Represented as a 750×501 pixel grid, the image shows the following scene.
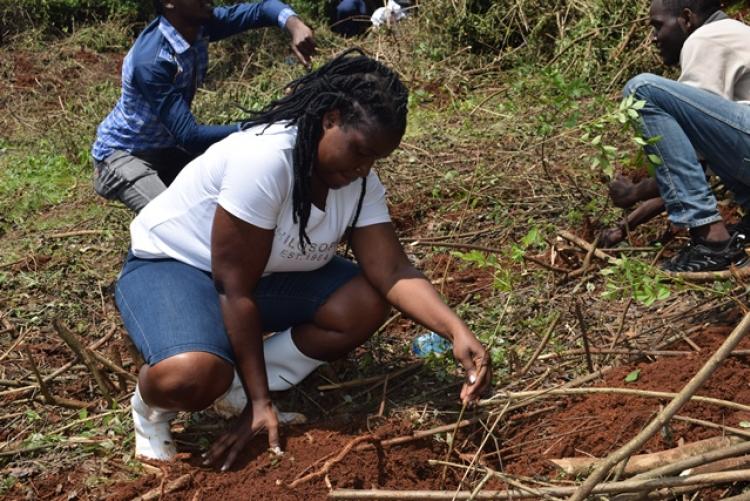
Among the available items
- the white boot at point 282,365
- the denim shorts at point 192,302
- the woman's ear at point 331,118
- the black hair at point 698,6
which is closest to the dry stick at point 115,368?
the denim shorts at point 192,302

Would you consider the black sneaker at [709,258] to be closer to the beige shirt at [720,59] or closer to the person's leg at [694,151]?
the person's leg at [694,151]

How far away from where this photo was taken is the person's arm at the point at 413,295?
8.96 feet

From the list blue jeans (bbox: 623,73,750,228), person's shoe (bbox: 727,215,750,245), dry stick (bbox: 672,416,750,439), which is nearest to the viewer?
dry stick (bbox: 672,416,750,439)

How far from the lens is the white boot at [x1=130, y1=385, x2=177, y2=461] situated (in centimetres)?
288

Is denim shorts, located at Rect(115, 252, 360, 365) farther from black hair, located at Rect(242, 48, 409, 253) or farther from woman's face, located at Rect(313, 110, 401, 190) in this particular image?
woman's face, located at Rect(313, 110, 401, 190)

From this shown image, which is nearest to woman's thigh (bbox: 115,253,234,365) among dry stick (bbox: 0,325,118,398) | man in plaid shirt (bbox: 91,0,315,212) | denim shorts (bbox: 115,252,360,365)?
denim shorts (bbox: 115,252,360,365)

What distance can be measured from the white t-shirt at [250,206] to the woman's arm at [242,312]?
49 mm

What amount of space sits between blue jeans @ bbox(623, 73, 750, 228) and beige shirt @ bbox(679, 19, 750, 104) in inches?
3.1

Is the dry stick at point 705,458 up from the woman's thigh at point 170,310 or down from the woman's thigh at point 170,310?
up

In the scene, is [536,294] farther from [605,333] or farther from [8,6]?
[8,6]

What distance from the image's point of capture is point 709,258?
341 centimetres

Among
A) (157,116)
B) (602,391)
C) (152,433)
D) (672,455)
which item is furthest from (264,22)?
(672,455)

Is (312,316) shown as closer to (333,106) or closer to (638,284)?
(333,106)

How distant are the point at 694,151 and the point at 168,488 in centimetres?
224
